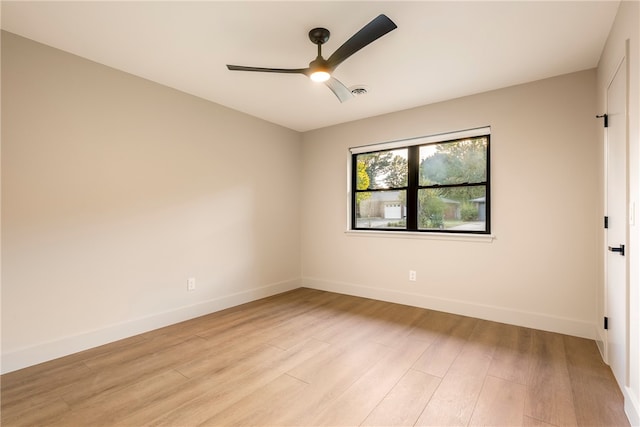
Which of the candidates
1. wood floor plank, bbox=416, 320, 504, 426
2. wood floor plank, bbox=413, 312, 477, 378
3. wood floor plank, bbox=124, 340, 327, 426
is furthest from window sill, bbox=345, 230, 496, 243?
wood floor plank, bbox=124, 340, 327, 426

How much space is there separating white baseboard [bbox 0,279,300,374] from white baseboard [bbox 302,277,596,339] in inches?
55.3

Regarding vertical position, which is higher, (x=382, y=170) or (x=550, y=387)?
(x=382, y=170)

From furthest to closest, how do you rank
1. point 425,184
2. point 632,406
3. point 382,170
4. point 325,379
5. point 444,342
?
point 382,170, point 425,184, point 444,342, point 325,379, point 632,406

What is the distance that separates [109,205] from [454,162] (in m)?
3.66

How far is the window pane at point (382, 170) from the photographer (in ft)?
12.8

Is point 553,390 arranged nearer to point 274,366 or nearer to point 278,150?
point 274,366

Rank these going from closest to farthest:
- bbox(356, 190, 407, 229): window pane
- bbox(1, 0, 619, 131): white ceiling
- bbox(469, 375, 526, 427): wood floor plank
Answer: bbox(469, 375, 526, 427): wood floor plank, bbox(1, 0, 619, 131): white ceiling, bbox(356, 190, 407, 229): window pane

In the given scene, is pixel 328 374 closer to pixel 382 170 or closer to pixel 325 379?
pixel 325 379

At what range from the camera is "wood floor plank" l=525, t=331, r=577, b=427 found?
1676mm

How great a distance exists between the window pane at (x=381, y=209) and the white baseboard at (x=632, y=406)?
2417mm

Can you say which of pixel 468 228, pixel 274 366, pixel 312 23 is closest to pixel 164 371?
pixel 274 366

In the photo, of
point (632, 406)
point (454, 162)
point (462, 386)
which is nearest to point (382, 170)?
point (454, 162)

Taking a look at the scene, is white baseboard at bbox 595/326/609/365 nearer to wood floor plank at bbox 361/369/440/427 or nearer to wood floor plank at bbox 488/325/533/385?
wood floor plank at bbox 488/325/533/385

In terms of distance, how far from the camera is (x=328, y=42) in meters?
2.27
